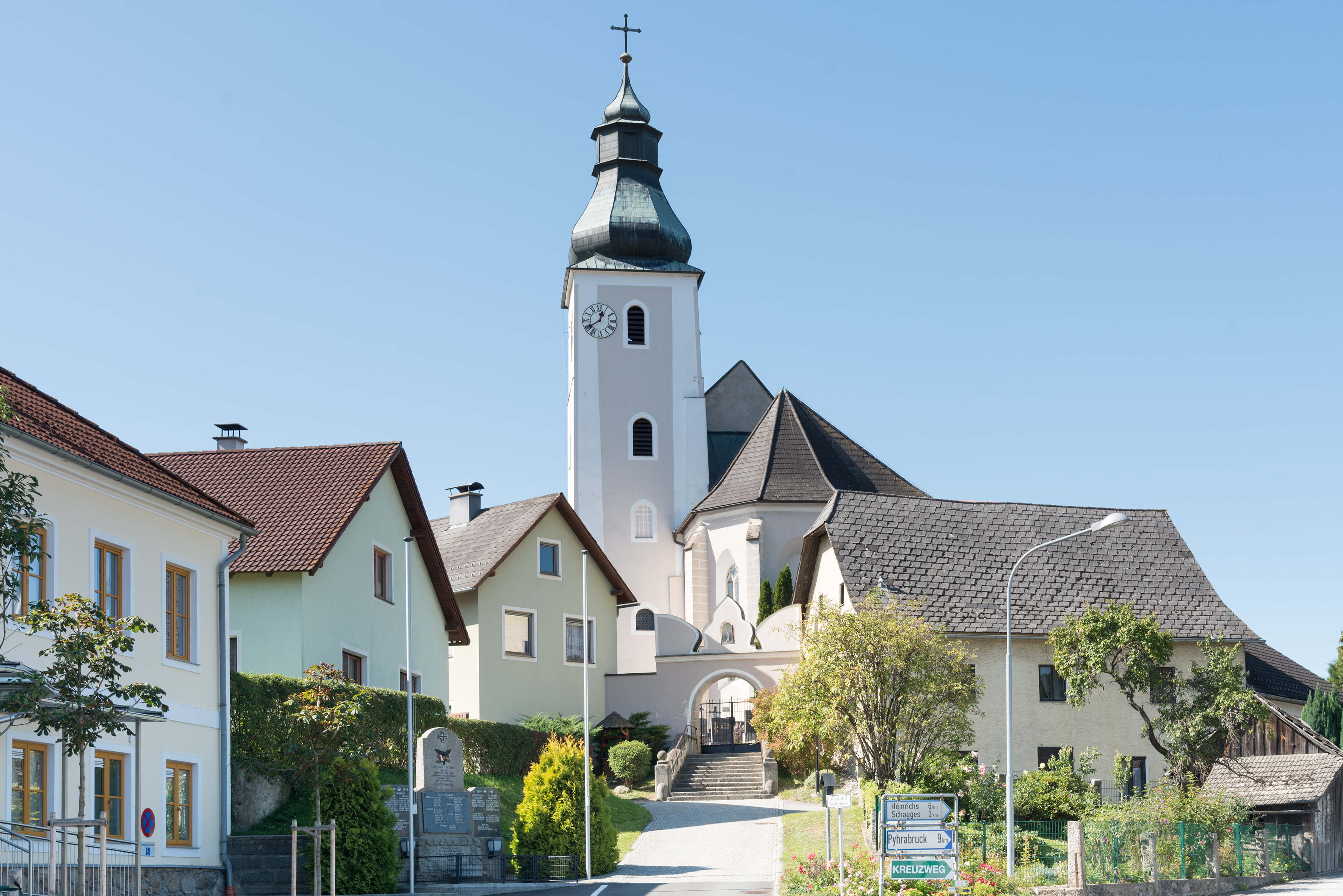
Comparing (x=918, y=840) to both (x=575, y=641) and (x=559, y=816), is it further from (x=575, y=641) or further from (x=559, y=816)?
(x=575, y=641)

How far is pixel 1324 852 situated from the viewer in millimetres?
32969

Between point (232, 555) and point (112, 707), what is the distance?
33.2ft

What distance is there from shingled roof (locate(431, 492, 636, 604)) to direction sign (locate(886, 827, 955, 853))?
22.6m

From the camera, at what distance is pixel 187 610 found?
23.5m

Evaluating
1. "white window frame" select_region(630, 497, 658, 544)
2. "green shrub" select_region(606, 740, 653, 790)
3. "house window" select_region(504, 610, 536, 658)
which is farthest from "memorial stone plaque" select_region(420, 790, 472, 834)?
"white window frame" select_region(630, 497, 658, 544)

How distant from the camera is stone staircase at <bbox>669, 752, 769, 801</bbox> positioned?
39594 mm

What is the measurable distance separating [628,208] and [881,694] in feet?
118

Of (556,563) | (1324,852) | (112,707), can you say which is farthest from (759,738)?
(112,707)

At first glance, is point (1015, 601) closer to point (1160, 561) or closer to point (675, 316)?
point (1160, 561)

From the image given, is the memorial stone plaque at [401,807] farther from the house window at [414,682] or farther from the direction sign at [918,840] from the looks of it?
the house window at [414,682]

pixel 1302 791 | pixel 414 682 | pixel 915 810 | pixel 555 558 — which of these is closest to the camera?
pixel 915 810

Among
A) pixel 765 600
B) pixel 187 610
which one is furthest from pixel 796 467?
pixel 187 610

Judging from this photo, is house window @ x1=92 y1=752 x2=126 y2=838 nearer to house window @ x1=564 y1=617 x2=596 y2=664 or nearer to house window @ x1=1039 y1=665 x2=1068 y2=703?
house window @ x1=1039 y1=665 x2=1068 y2=703

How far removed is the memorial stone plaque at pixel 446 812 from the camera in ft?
87.0
